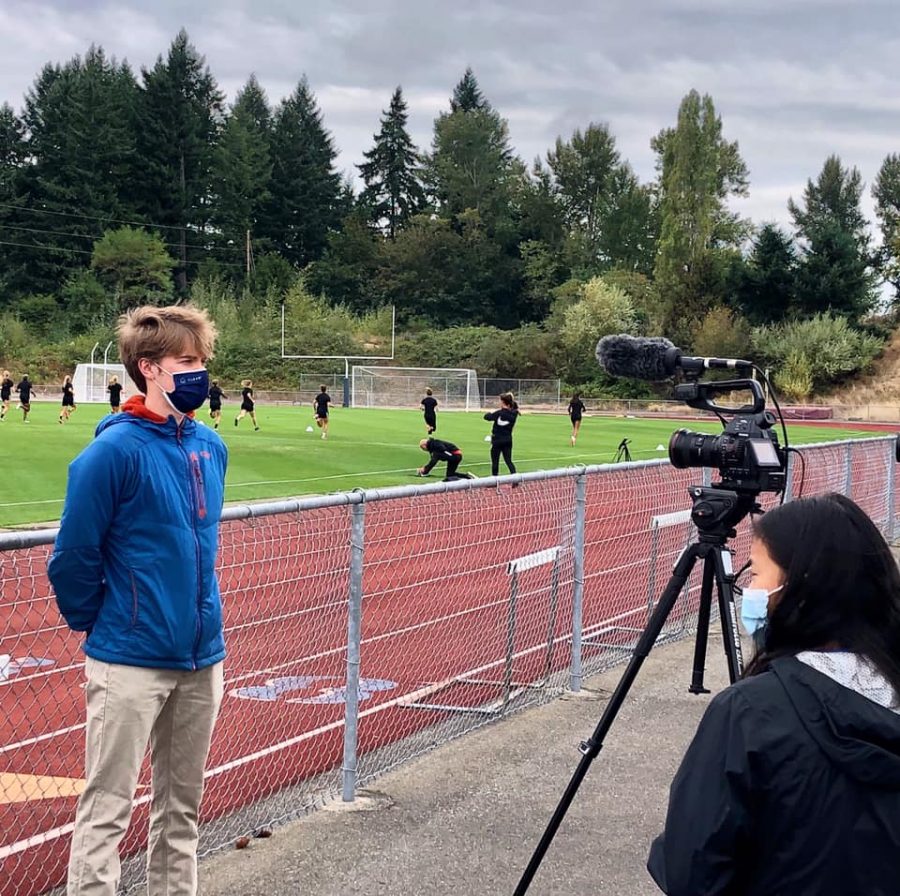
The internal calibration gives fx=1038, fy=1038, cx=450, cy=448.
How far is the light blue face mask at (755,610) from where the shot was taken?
225 centimetres

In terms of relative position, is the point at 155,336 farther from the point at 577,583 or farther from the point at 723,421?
the point at 577,583

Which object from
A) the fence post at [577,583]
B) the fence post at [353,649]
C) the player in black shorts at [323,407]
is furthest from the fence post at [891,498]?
the player in black shorts at [323,407]

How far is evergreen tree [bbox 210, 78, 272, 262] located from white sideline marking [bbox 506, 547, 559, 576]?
9103 cm

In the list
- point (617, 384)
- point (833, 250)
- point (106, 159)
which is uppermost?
point (106, 159)

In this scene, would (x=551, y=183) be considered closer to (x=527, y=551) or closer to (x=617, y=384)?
(x=617, y=384)

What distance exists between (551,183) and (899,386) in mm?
48341

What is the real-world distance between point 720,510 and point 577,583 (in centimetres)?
268

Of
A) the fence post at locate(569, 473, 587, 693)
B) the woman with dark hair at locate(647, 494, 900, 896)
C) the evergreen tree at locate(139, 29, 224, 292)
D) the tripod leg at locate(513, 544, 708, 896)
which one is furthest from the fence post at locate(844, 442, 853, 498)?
the evergreen tree at locate(139, 29, 224, 292)

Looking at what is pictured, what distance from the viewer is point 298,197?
9781 centimetres

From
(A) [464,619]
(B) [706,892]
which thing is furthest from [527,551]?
(B) [706,892]

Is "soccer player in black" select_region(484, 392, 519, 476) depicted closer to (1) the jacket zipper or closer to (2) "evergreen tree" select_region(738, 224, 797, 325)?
(1) the jacket zipper

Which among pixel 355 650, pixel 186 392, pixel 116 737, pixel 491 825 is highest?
pixel 186 392


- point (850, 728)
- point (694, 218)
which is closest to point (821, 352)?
point (694, 218)

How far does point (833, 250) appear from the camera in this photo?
67.4 m
